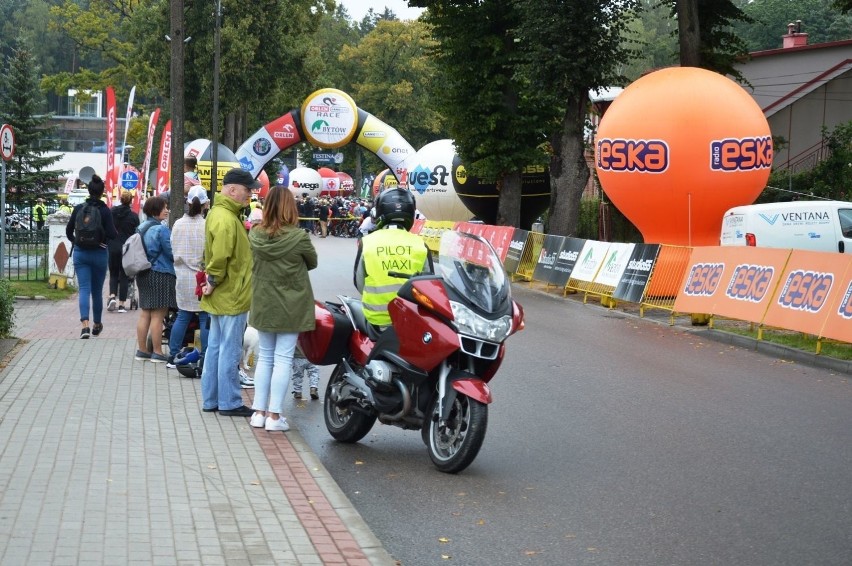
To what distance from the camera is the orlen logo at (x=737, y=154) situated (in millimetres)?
22328

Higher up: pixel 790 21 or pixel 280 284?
pixel 790 21

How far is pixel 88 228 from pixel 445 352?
7.67 m

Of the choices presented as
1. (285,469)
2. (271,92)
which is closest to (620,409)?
(285,469)

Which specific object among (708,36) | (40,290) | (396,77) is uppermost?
(396,77)

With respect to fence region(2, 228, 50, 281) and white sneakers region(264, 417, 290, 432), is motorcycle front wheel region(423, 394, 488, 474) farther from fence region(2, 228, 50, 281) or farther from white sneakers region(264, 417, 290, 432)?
fence region(2, 228, 50, 281)

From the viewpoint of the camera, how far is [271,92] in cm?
5366

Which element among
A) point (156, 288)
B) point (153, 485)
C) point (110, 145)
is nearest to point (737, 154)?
point (110, 145)

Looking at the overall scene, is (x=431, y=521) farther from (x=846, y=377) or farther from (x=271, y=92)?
(x=271, y=92)

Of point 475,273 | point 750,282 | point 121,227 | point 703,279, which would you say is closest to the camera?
point 475,273

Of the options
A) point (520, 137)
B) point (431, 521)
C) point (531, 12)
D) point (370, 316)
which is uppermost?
point (531, 12)

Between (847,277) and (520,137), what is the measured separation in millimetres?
19907

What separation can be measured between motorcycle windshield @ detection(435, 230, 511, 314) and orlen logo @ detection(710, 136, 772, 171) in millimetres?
15225

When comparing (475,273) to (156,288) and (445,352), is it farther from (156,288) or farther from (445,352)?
(156,288)

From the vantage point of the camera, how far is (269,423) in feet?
29.3
